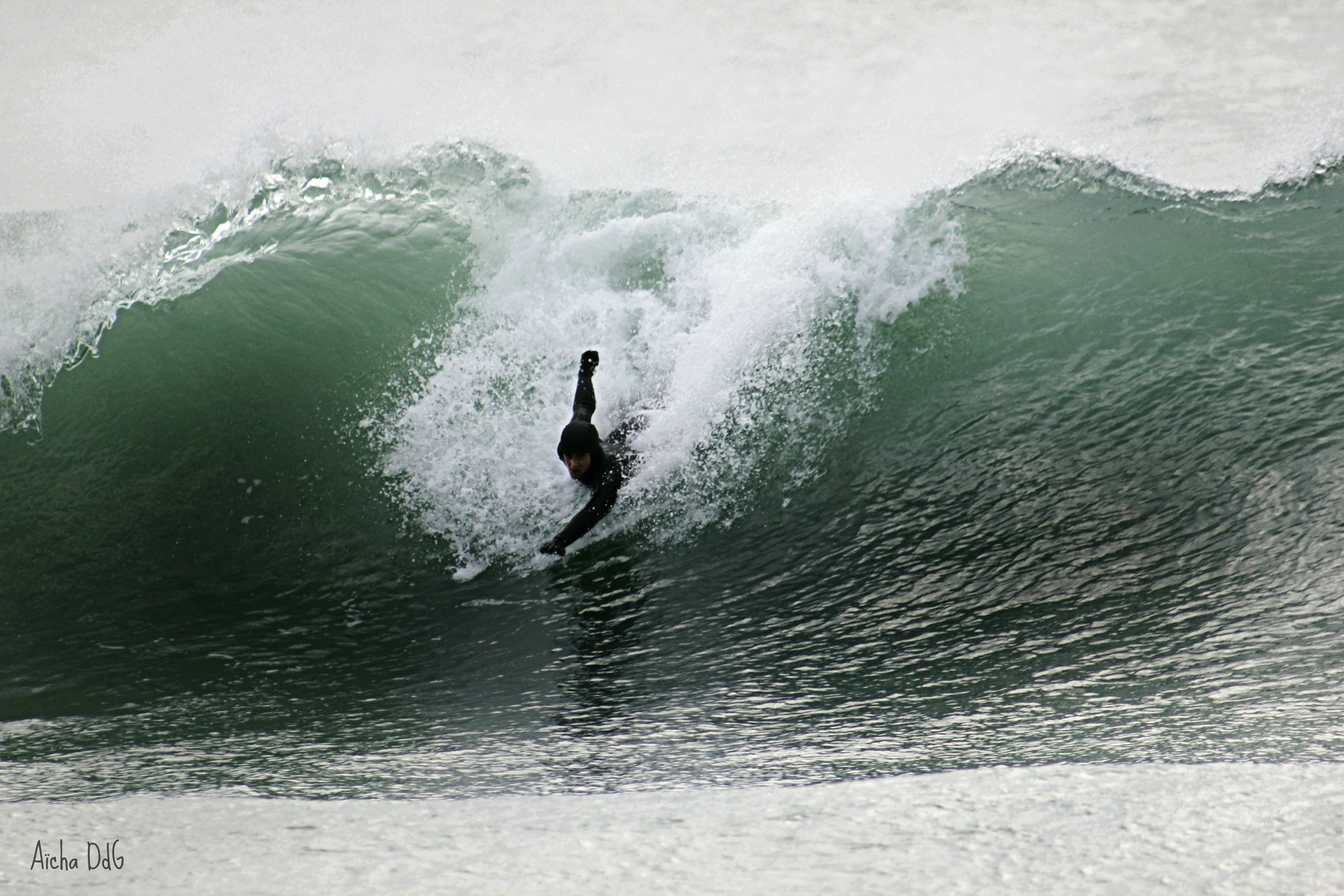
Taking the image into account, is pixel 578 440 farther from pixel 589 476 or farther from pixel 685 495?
pixel 685 495

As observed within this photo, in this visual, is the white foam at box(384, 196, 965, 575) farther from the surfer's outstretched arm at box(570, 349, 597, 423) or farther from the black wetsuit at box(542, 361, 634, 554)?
the surfer's outstretched arm at box(570, 349, 597, 423)

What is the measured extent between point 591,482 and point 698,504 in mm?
572

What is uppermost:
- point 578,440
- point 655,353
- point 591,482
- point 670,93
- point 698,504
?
point 670,93

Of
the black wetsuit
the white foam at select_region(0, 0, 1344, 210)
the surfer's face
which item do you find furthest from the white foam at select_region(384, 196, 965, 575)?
the white foam at select_region(0, 0, 1344, 210)

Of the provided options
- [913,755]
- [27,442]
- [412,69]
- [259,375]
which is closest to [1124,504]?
[913,755]

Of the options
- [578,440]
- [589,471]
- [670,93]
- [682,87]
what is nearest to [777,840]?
[578,440]

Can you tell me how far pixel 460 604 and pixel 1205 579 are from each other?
3.14m

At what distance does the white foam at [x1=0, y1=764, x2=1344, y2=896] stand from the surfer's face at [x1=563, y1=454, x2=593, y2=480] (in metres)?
1.65

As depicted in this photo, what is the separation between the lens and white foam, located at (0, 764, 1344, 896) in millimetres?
1791

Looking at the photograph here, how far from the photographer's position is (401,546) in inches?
168

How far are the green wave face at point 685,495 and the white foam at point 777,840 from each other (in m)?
0.20

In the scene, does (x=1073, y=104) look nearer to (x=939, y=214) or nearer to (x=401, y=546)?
(x=939, y=214)

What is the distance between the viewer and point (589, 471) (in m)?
3.94

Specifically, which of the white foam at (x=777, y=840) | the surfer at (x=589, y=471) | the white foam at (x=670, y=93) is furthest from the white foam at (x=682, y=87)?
the white foam at (x=777, y=840)
